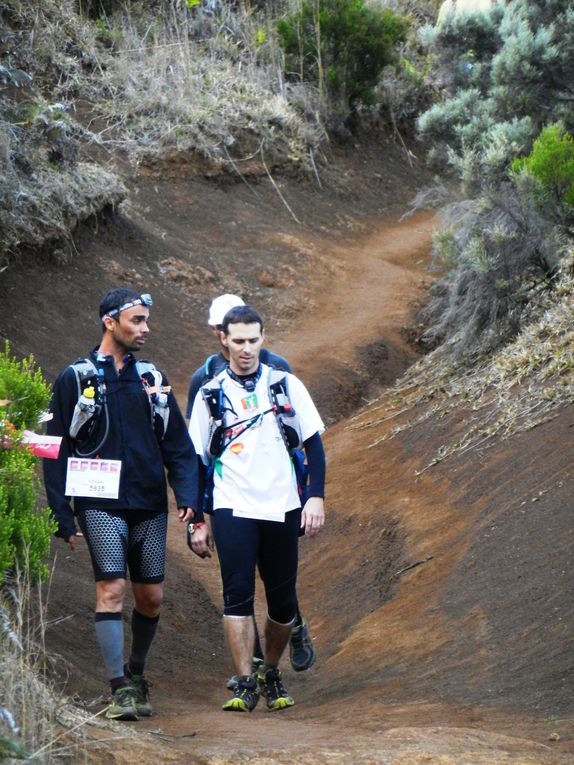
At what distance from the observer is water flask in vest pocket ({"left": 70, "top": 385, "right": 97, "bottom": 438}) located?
579 centimetres

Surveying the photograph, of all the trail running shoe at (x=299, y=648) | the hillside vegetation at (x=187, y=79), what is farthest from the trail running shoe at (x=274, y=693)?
the hillside vegetation at (x=187, y=79)

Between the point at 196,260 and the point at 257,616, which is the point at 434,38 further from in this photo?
the point at 257,616

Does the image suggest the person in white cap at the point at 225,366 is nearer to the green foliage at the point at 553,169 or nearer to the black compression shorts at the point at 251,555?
the black compression shorts at the point at 251,555

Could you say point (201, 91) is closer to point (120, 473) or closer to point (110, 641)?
point (120, 473)

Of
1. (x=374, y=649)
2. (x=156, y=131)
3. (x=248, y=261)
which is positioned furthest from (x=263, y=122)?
(x=374, y=649)

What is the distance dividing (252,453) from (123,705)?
136cm

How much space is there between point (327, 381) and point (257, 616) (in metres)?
8.12

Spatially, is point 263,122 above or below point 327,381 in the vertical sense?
above

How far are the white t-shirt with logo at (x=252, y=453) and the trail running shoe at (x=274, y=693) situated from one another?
940 millimetres

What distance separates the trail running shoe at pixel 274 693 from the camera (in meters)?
6.26

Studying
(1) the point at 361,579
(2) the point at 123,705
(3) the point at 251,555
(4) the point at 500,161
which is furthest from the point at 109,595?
(4) the point at 500,161

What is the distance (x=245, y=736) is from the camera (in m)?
5.02

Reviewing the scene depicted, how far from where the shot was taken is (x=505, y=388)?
1088cm

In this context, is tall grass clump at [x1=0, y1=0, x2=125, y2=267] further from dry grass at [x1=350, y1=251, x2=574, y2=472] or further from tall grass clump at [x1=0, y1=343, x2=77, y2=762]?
tall grass clump at [x1=0, y1=343, x2=77, y2=762]
